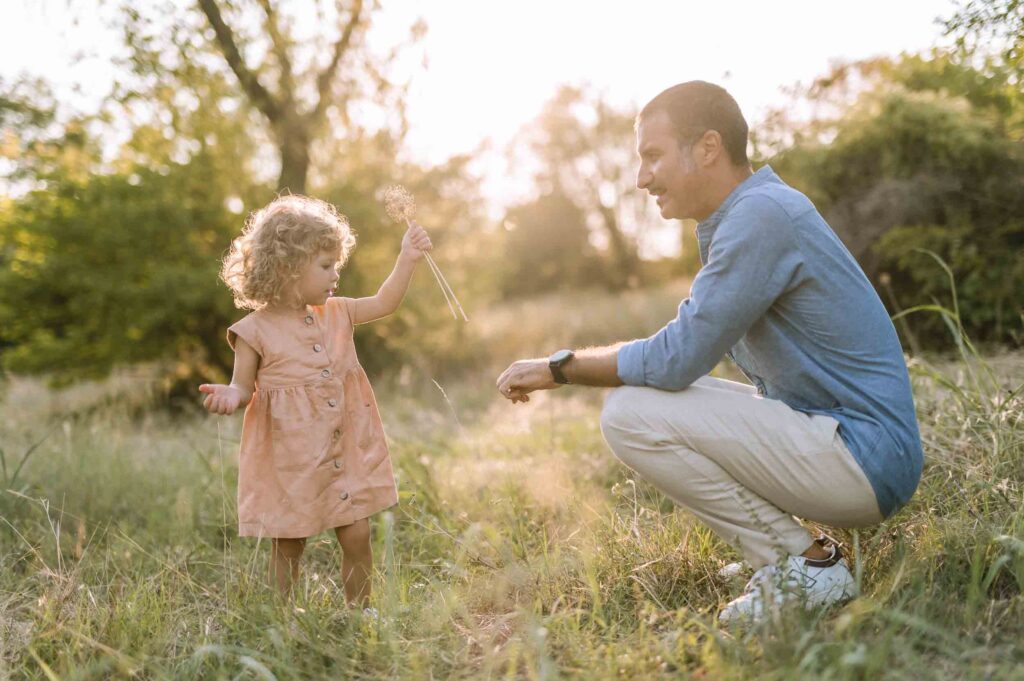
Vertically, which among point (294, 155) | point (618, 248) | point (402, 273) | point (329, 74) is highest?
point (329, 74)

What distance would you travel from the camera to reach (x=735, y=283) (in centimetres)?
237

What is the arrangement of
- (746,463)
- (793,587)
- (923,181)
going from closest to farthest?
(793,587) → (746,463) → (923,181)

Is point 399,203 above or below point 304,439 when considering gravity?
above

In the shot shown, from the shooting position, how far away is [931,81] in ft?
23.7

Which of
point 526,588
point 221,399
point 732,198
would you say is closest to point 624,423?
point 526,588

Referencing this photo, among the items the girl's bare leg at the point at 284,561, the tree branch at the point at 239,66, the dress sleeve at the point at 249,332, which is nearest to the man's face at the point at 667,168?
the dress sleeve at the point at 249,332

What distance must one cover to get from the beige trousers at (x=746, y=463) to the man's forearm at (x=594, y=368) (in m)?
0.08

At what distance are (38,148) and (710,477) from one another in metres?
8.34

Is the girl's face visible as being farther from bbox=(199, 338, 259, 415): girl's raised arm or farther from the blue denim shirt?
the blue denim shirt

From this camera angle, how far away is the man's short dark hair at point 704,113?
256 cm

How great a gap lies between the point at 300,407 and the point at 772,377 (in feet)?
5.10

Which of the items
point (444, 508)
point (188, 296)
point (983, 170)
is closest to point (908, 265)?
point (983, 170)

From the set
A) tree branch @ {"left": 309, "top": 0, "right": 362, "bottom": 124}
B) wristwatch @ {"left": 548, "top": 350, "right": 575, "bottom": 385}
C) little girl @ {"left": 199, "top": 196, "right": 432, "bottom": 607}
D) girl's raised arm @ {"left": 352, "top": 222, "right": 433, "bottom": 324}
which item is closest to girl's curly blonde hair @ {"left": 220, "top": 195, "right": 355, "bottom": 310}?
little girl @ {"left": 199, "top": 196, "right": 432, "bottom": 607}

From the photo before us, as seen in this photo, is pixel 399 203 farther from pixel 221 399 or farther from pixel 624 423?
pixel 624 423
